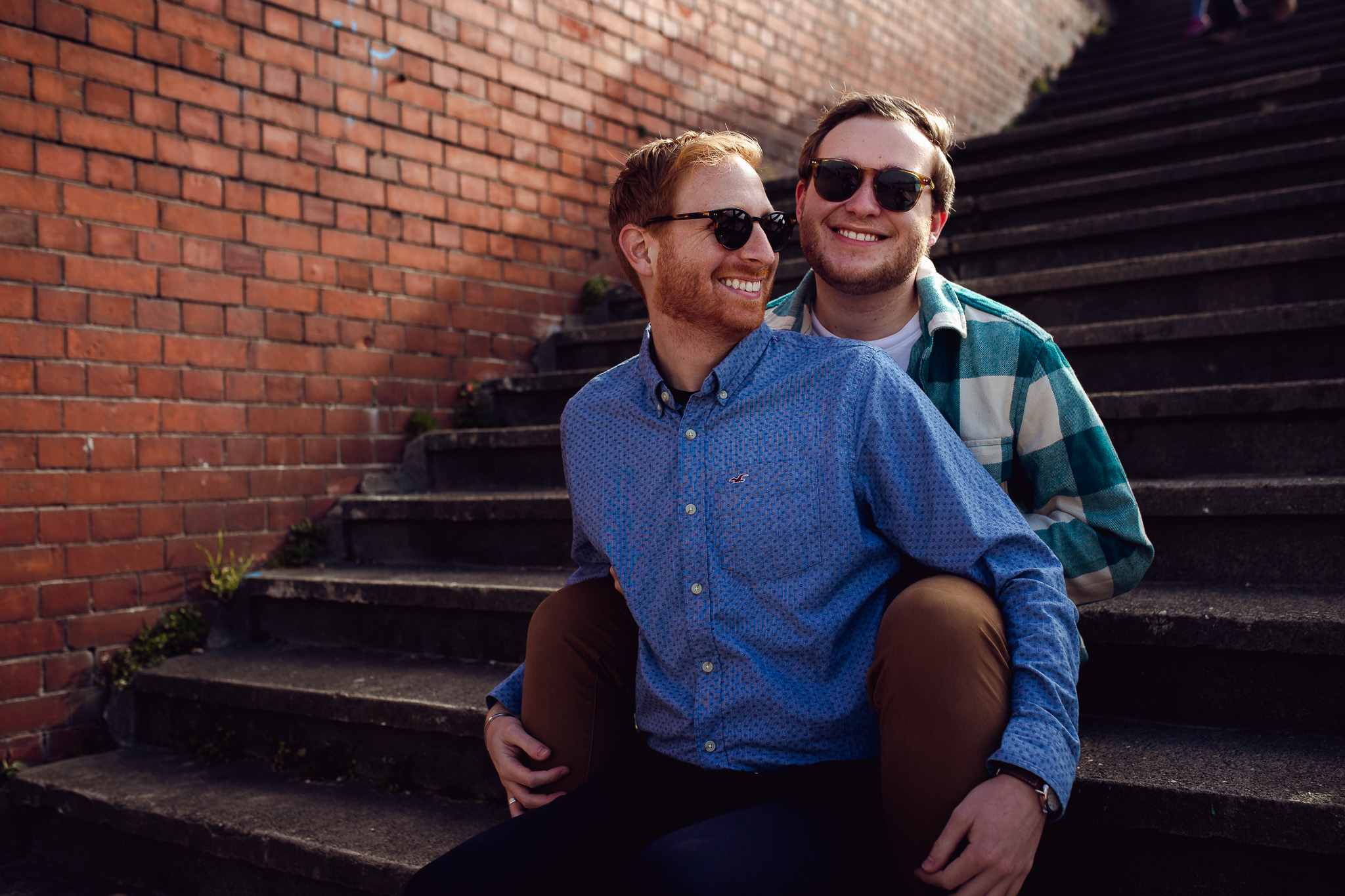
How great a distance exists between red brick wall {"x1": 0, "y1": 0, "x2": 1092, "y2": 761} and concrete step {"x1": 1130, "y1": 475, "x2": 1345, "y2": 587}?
8.45 ft

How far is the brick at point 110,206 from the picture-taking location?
268 centimetres

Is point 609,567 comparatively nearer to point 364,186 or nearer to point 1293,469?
point 1293,469

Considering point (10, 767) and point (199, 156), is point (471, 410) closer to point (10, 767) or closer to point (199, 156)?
point (199, 156)

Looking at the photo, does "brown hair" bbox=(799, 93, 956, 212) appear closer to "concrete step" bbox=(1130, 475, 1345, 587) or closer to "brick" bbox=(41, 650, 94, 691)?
"concrete step" bbox=(1130, 475, 1345, 587)

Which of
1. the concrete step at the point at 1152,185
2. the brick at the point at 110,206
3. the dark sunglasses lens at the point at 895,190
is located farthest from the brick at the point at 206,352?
the concrete step at the point at 1152,185

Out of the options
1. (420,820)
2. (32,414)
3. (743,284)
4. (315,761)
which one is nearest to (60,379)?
(32,414)

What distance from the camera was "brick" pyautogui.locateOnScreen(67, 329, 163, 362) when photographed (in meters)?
2.69

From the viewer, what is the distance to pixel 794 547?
140 centimetres

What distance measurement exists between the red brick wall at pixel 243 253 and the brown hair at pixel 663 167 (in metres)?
1.89

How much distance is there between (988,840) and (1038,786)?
0.09 m

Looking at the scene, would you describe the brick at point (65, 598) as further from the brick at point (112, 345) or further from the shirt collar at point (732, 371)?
the shirt collar at point (732, 371)

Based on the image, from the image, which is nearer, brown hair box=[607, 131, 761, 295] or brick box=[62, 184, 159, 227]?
brown hair box=[607, 131, 761, 295]

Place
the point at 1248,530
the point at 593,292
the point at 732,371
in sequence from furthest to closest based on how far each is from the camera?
the point at 593,292, the point at 1248,530, the point at 732,371

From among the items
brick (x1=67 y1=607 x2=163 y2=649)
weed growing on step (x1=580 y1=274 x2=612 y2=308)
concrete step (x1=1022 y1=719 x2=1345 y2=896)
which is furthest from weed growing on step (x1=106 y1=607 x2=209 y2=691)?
concrete step (x1=1022 y1=719 x2=1345 y2=896)
